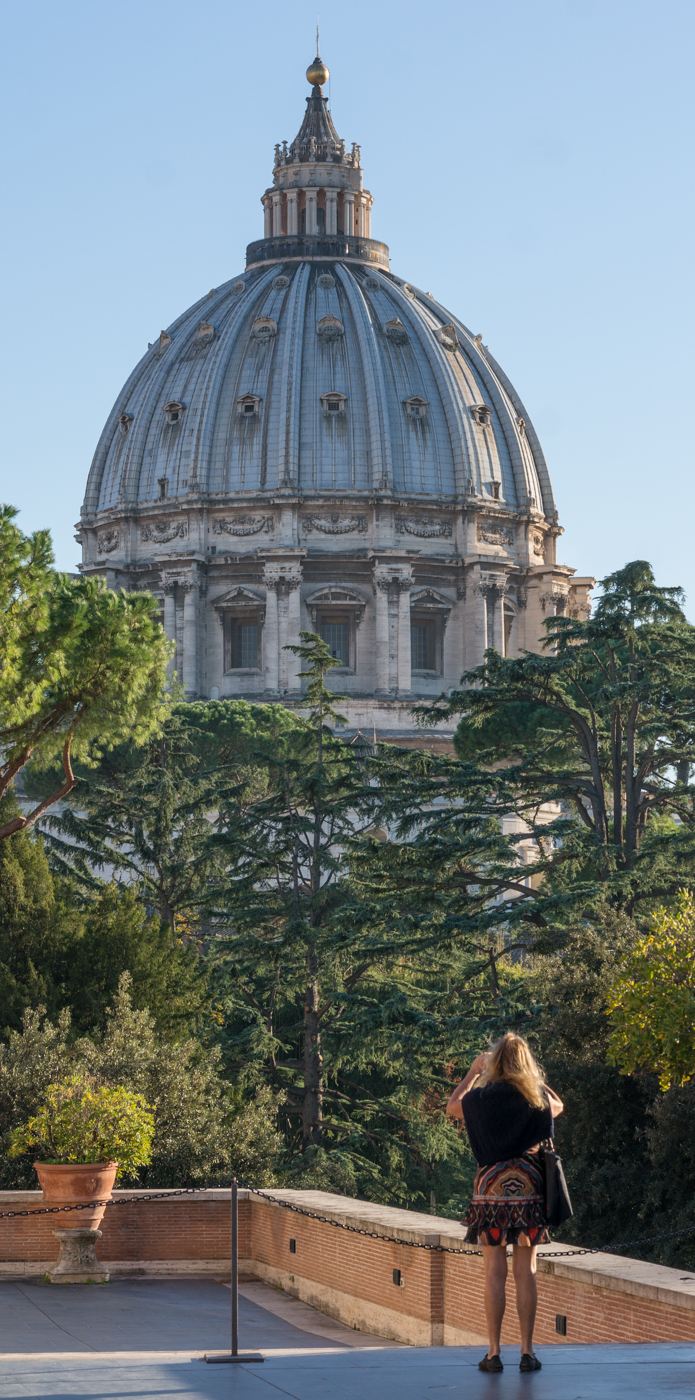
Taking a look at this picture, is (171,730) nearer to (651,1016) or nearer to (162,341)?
(651,1016)

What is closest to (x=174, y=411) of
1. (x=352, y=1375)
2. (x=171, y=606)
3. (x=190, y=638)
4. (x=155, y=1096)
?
(x=171, y=606)

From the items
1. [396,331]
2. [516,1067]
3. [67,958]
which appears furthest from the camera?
[396,331]

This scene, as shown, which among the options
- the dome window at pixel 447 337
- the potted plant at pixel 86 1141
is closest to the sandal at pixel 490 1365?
the potted plant at pixel 86 1141

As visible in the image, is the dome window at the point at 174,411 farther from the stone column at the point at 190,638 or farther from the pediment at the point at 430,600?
the pediment at the point at 430,600

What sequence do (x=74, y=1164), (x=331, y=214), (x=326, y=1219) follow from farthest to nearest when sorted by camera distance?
(x=331, y=214)
(x=74, y=1164)
(x=326, y=1219)

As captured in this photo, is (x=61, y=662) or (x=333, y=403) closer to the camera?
(x=61, y=662)

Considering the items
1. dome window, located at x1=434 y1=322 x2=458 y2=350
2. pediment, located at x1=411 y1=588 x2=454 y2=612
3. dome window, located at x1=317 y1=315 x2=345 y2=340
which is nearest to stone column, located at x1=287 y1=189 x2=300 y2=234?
dome window, located at x1=317 y1=315 x2=345 y2=340

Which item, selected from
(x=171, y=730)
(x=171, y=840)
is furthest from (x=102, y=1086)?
(x=171, y=730)

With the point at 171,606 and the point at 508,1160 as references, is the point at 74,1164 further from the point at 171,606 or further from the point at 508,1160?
the point at 171,606

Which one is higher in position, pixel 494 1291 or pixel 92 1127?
pixel 92 1127

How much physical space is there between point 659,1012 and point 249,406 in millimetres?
58663

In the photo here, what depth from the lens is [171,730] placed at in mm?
35719

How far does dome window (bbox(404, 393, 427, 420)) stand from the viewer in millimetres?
68938

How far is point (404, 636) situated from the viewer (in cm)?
6475
